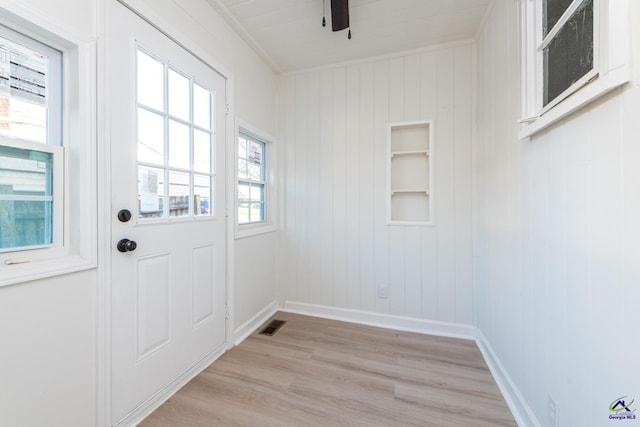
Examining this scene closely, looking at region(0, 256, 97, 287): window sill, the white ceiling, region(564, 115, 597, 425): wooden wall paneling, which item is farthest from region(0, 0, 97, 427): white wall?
region(564, 115, 597, 425): wooden wall paneling

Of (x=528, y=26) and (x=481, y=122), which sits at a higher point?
(x=528, y=26)

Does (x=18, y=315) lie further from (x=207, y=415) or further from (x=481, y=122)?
(x=481, y=122)

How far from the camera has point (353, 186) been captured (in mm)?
2602

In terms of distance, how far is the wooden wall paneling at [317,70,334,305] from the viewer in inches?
105

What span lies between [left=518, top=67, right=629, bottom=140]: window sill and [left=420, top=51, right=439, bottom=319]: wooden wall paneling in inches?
45.6

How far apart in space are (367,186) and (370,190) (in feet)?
0.17

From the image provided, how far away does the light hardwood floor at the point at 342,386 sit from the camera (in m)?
1.39

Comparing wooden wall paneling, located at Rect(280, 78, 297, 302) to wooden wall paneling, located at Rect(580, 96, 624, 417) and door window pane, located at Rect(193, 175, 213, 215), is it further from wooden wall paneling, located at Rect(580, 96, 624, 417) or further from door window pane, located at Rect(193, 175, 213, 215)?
wooden wall paneling, located at Rect(580, 96, 624, 417)

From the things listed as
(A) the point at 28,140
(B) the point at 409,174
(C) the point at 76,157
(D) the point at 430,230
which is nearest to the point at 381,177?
(B) the point at 409,174

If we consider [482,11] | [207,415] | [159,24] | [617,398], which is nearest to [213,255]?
[207,415]

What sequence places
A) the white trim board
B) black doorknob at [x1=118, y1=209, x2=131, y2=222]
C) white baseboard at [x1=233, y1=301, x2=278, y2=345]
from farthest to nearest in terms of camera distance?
1. white baseboard at [x1=233, y1=301, x2=278, y2=345]
2. the white trim board
3. black doorknob at [x1=118, y1=209, x2=131, y2=222]

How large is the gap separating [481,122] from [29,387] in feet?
10.1

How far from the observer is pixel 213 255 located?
6.24 feet

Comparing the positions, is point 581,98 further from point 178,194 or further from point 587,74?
point 178,194
